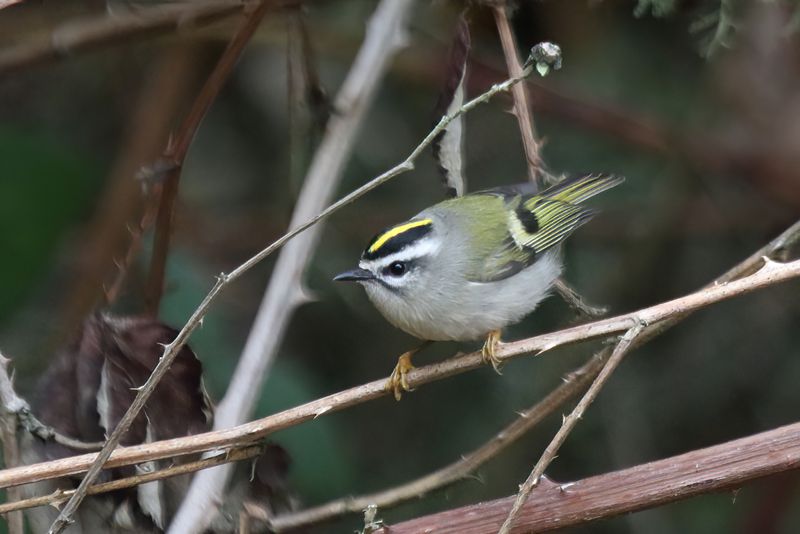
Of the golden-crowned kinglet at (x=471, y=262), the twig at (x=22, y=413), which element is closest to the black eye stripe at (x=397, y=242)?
the golden-crowned kinglet at (x=471, y=262)

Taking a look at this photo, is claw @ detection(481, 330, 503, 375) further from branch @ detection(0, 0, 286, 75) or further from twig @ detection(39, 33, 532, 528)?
branch @ detection(0, 0, 286, 75)

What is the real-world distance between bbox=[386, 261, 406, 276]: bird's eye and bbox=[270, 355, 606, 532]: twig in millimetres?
574

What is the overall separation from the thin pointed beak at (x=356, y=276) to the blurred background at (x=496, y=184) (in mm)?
841

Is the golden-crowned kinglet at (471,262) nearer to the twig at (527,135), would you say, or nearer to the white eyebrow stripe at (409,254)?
the white eyebrow stripe at (409,254)

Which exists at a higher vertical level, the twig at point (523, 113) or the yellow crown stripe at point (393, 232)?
the twig at point (523, 113)

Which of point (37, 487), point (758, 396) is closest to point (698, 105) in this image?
point (758, 396)

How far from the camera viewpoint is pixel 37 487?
2529 millimetres

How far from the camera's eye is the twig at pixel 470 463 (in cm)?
258

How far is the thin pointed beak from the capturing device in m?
2.89

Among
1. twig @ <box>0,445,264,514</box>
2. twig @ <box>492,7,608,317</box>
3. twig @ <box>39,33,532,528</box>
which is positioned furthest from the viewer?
twig @ <box>492,7,608,317</box>

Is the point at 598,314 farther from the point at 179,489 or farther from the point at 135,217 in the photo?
the point at 135,217

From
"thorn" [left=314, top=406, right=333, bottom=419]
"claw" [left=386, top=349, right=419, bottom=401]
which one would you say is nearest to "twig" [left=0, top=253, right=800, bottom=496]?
"thorn" [left=314, top=406, right=333, bottom=419]

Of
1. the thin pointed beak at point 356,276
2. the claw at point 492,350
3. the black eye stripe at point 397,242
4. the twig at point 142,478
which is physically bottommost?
the twig at point 142,478

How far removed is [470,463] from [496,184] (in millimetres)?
1915
